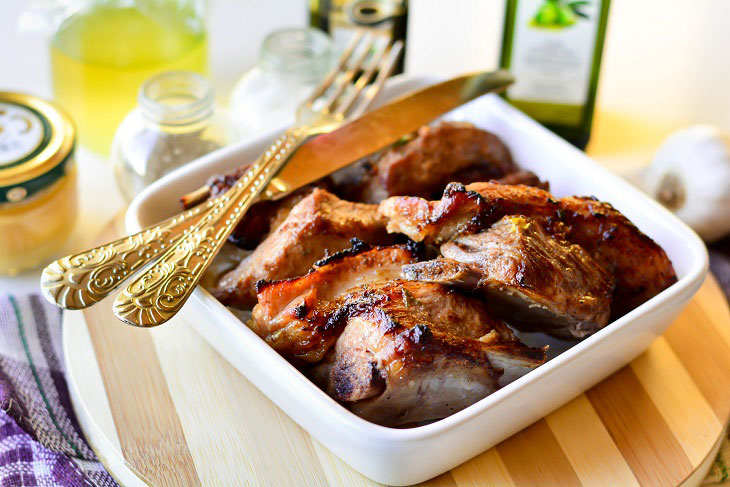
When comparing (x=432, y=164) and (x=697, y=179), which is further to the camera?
(x=697, y=179)

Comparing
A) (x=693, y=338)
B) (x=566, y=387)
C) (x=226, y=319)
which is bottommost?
(x=693, y=338)

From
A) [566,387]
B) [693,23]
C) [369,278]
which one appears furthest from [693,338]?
[693,23]

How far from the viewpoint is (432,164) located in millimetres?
2564

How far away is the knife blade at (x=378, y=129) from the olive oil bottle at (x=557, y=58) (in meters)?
0.49

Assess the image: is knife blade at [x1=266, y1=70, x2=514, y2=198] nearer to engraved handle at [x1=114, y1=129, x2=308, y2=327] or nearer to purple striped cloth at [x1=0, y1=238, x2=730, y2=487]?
engraved handle at [x1=114, y1=129, x2=308, y2=327]

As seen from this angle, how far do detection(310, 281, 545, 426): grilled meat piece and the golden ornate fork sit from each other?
1.19 feet

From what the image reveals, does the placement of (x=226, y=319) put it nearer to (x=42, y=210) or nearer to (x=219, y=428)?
(x=219, y=428)

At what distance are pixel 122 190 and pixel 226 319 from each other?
1.08 m

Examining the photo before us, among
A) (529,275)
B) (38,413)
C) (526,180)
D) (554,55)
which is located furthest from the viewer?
(554,55)

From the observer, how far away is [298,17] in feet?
13.3

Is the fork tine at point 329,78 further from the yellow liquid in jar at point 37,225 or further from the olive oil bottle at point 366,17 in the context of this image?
the yellow liquid in jar at point 37,225

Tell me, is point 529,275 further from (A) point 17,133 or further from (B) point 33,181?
(A) point 17,133

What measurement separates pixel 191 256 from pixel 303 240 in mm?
275

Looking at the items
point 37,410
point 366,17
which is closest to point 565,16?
point 366,17
